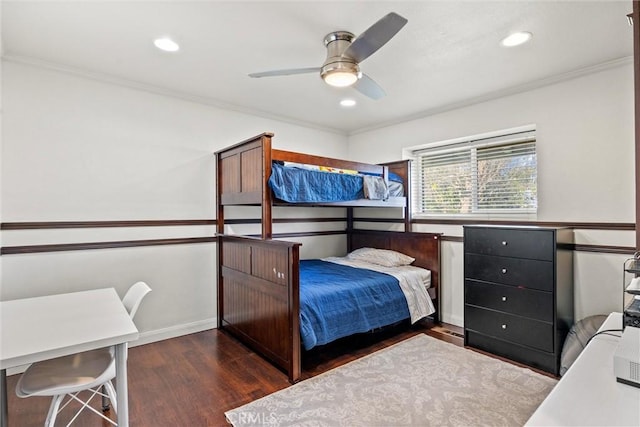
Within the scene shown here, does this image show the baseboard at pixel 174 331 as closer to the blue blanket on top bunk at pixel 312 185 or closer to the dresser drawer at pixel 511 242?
the blue blanket on top bunk at pixel 312 185

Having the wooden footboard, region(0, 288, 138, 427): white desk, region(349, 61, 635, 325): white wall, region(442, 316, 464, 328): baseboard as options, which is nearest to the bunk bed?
the wooden footboard

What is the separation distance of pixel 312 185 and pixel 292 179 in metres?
0.23

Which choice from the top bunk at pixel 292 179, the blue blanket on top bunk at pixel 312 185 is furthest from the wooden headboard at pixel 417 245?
the blue blanket on top bunk at pixel 312 185

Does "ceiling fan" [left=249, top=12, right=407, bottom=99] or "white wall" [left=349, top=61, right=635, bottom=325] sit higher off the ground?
"ceiling fan" [left=249, top=12, right=407, bottom=99]

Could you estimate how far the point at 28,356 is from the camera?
1254 mm

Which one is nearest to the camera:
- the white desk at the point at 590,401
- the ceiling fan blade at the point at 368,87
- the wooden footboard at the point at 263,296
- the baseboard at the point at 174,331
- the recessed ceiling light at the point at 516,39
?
the white desk at the point at 590,401

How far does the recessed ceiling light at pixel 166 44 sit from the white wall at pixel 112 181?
907mm

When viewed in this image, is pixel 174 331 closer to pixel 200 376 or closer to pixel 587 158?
pixel 200 376

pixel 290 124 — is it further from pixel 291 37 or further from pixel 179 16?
pixel 179 16

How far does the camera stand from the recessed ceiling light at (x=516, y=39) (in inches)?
83.9

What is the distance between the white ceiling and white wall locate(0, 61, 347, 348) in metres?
0.23

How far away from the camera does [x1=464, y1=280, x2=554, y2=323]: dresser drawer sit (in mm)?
2500

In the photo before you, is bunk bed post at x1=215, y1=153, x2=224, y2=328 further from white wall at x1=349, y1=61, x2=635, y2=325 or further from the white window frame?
white wall at x1=349, y1=61, x2=635, y2=325

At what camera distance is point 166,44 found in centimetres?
226
